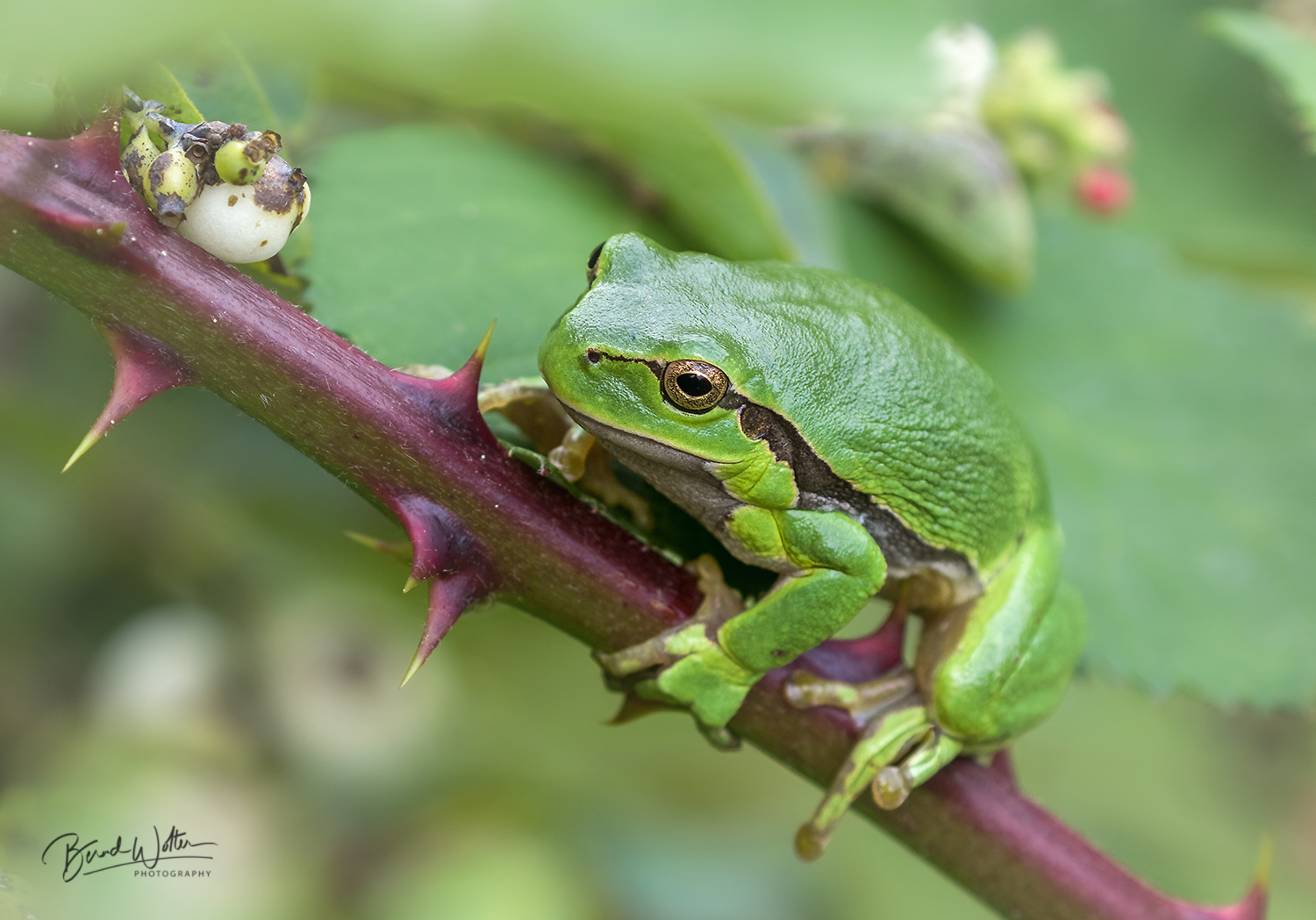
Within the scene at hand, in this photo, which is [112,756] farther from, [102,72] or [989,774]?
[102,72]

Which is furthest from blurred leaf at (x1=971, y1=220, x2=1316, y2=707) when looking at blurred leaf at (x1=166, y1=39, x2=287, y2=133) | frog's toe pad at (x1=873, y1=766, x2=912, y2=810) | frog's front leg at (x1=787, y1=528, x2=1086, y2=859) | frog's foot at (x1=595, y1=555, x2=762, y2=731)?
blurred leaf at (x1=166, y1=39, x2=287, y2=133)

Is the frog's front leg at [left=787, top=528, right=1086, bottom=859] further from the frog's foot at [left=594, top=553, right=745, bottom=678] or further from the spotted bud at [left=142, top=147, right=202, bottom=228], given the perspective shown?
the spotted bud at [left=142, top=147, right=202, bottom=228]

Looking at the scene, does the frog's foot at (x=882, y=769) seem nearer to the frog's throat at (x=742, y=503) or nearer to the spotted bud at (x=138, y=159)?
the frog's throat at (x=742, y=503)

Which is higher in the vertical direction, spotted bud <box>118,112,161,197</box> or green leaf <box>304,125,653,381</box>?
spotted bud <box>118,112,161,197</box>

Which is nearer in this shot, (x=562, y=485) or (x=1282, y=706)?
(x=562, y=485)

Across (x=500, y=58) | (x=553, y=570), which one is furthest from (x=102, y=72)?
(x=553, y=570)
